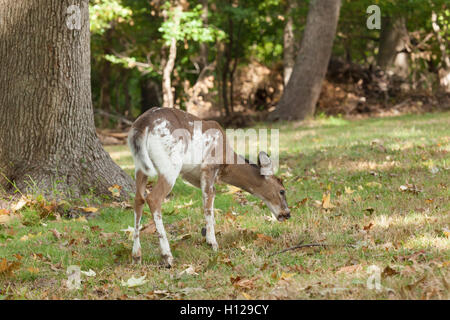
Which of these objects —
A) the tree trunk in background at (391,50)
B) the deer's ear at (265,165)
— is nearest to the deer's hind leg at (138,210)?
the deer's ear at (265,165)

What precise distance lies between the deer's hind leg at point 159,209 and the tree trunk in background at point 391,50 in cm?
1710

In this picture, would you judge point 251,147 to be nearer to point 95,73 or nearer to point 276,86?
point 276,86

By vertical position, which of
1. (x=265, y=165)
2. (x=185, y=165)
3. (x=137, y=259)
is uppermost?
(x=185, y=165)

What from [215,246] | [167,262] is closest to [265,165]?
[215,246]

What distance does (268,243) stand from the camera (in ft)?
17.9

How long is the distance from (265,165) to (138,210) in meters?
1.52

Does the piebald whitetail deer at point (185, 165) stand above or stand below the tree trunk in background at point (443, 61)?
below

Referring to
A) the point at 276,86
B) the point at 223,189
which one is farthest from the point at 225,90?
the point at 223,189

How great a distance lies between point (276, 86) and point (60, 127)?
47.6 ft

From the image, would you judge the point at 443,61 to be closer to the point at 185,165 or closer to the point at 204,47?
the point at 204,47

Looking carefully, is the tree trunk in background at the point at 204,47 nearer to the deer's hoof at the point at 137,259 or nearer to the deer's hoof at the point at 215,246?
the deer's hoof at the point at 215,246

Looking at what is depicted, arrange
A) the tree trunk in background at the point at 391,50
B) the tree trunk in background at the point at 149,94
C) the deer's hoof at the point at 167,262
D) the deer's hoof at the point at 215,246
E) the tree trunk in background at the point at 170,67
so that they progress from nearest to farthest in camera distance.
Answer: the deer's hoof at the point at 167,262 < the deer's hoof at the point at 215,246 < the tree trunk in background at the point at 170,67 < the tree trunk in background at the point at 391,50 < the tree trunk in background at the point at 149,94

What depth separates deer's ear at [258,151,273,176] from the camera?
600cm

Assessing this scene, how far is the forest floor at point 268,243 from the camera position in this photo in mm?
4168
